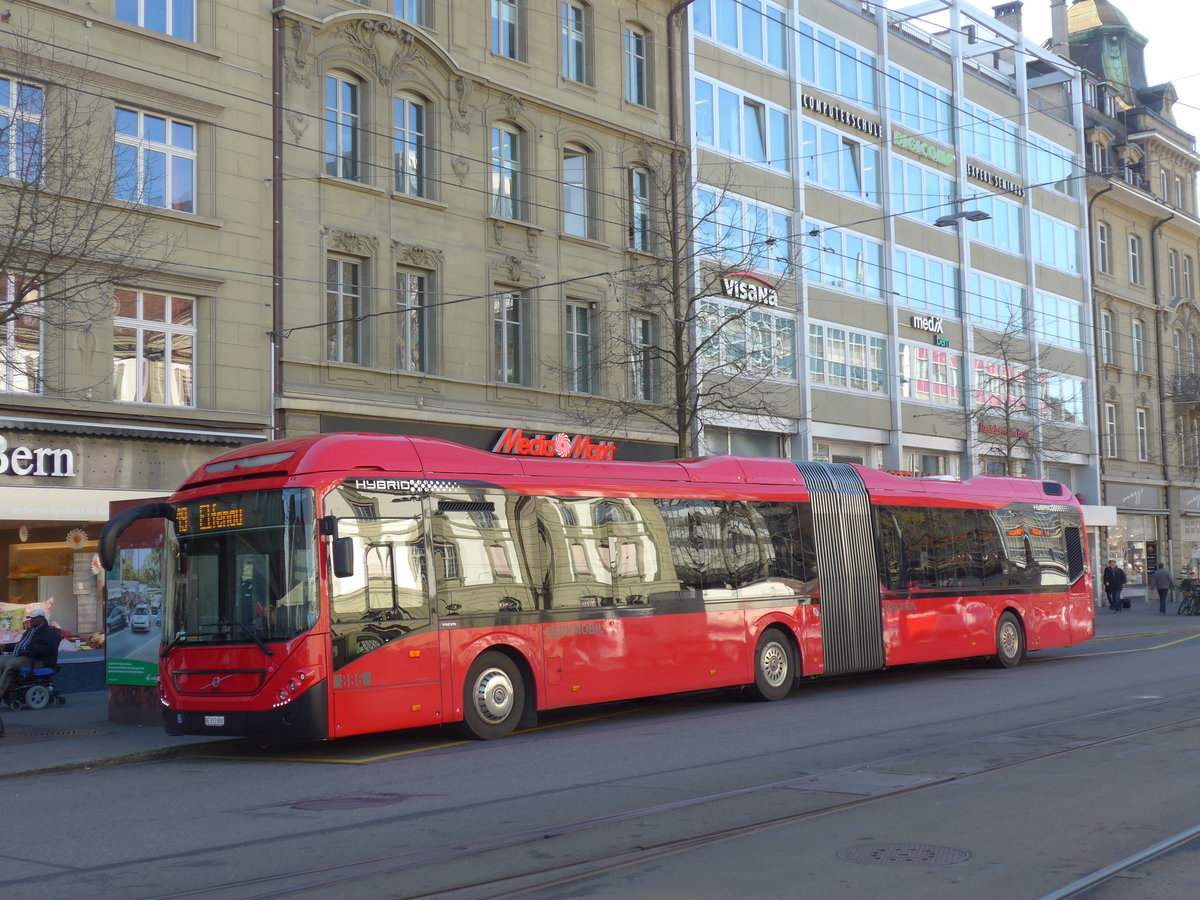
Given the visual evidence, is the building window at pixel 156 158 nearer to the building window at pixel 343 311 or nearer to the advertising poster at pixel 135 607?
the building window at pixel 343 311

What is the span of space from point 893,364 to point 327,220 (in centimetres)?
1970

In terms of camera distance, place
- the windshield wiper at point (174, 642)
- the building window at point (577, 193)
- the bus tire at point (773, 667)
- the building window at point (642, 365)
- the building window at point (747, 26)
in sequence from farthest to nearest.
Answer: the building window at point (747, 26)
the building window at point (642, 365)
the building window at point (577, 193)
the bus tire at point (773, 667)
the windshield wiper at point (174, 642)

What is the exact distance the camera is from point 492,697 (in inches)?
570

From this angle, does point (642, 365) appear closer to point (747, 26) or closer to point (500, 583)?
point (747, 26)

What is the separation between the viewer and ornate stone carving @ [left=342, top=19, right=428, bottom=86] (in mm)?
25094

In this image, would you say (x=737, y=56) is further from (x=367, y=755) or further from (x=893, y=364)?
(x=367, y=755)

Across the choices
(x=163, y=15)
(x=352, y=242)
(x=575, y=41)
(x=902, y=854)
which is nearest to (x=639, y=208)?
(x=575, y=41)

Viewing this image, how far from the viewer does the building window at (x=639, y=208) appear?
31.0 meters

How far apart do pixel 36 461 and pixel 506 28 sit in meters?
13.7

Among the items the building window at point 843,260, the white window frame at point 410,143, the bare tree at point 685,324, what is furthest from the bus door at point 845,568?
the building window at point 843,260

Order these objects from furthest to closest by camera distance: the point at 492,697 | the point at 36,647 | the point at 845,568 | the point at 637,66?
the point at 637,66 < the point at 845,568 < the point at 36,647 < the point at 492,697

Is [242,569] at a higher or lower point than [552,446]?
lower

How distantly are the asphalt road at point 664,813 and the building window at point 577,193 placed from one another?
620 inches

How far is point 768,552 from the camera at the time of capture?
18391mm
